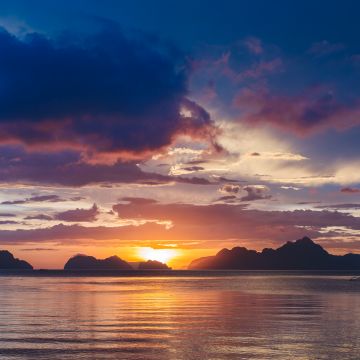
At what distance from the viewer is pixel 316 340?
42875 millimetres

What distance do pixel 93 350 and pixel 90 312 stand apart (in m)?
29.9

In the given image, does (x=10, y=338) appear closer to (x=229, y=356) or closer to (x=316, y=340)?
(x=229, y=356)

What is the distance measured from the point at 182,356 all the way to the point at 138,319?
2281 cm

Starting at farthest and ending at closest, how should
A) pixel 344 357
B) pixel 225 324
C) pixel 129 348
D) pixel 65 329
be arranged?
pixel 225 324 → pixel 65 329 → pixel 129 348 → pixel 344 357

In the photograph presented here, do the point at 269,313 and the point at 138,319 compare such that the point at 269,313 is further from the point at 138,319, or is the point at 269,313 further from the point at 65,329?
the point at 65,329

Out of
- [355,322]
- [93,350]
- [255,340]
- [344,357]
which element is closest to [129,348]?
[93,350]

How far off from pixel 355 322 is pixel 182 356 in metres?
26.7

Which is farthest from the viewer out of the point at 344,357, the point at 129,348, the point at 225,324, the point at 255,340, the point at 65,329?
the point at 225,324

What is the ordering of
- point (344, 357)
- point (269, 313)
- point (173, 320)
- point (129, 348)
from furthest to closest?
point (269, 313), point (173, 320), point (129, 348), point (344, 357)

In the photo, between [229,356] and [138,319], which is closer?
[229,356]

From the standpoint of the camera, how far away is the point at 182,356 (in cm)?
3638

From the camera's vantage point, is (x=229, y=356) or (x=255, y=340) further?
(x=255, y=340)

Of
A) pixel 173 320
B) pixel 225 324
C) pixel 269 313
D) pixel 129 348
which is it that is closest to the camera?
pixel 129 348

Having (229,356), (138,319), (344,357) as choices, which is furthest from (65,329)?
(344,357)
